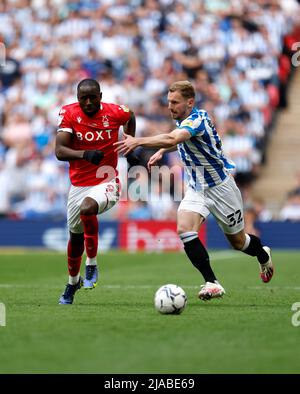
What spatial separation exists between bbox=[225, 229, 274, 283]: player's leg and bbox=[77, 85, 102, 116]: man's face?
2114 millimetres

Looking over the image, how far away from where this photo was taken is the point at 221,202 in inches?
396

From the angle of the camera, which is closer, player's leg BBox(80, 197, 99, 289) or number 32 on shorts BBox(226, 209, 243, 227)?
player's leg BBox(80, 197, 99, 289)

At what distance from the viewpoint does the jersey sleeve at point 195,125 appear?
30.9ft

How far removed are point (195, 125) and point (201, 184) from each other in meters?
0.81

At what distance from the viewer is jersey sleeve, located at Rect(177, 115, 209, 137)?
9.41m

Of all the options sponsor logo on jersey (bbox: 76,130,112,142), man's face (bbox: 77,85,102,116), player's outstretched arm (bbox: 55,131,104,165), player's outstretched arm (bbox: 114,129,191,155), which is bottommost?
player's outstretched arm (bbox: 114,129,191,155)

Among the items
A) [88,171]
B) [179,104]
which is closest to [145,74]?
[88,171]

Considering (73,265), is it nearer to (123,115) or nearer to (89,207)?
(89,207)

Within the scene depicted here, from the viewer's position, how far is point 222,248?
21.8 m

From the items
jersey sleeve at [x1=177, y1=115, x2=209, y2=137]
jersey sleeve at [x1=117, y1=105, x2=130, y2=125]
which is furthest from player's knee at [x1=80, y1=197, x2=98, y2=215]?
jersey sleeve at [x1=177, y1=115, x2=209, y2=137]

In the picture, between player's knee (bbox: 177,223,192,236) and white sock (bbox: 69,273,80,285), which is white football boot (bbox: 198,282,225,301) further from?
white sock (bbox: 69,273,80,285)
